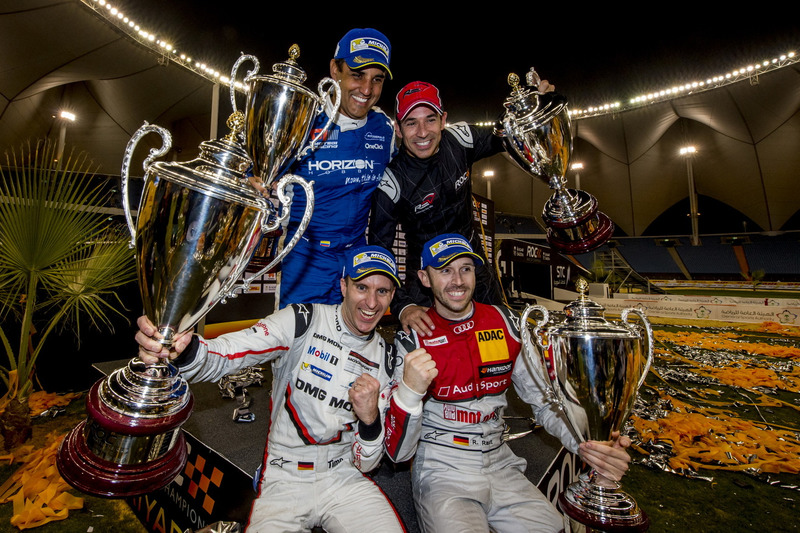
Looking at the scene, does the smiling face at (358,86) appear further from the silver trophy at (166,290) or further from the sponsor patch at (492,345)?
the sponsor patch at (492,345)

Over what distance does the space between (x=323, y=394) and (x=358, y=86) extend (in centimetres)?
164

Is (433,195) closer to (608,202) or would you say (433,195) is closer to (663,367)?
(663,367)

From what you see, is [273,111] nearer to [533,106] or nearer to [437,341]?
Result: [533,106]

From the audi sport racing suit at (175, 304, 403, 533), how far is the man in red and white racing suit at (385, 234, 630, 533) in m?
0.20

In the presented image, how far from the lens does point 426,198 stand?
2.31 meters

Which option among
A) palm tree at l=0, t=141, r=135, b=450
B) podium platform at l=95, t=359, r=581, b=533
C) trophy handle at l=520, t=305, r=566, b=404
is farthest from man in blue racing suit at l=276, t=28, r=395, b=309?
trophy handle at l=520, t=305, r=566, b=404

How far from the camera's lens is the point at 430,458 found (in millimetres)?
1829

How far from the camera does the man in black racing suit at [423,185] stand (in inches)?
84.8

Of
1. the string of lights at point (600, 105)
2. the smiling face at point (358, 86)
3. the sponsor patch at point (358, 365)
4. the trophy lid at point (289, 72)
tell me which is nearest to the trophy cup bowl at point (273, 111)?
the trophy lid at point (289, 72)

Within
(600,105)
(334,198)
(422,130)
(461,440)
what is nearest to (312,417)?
(461,440)

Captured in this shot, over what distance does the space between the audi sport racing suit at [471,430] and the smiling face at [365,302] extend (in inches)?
10.9

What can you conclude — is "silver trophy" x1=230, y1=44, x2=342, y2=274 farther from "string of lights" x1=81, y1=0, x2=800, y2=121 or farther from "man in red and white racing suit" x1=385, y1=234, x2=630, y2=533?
"string of lights" x1=81, y1=0, x2=800, y2=121

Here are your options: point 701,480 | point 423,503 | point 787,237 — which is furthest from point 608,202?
point 423,503

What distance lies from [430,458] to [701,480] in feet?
7.96
